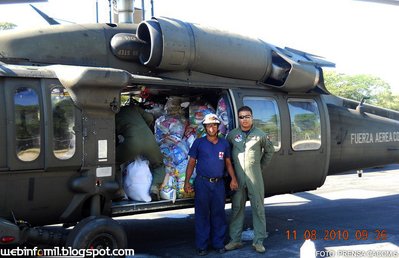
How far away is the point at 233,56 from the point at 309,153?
6.60ft

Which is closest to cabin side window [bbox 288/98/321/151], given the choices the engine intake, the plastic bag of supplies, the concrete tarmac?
the engine intake

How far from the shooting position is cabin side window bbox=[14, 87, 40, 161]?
5.07m

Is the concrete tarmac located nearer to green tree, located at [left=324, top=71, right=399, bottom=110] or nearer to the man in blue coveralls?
the man in blue coveralls

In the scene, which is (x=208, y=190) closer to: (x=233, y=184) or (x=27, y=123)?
(x=233, y=184)

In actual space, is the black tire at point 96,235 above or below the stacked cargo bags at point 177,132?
below

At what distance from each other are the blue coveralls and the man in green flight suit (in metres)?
0.20

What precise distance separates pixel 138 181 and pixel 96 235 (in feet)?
3.26

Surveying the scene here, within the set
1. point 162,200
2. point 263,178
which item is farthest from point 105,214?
point 263,178

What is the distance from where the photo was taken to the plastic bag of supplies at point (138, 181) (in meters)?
6.05

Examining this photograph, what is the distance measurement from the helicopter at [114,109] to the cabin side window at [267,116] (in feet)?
0.05

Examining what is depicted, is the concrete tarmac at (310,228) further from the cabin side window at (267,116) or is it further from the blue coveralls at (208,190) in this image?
the cabin side window at (267,116)

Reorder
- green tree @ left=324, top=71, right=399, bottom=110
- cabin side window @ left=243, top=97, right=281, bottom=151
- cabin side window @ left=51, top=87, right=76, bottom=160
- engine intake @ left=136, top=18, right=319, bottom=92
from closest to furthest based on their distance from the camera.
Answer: cabin side window @ left=51, top=87, right=76, bottom=160 < engine intake @ left=136, top=18, right=319, bottom=92 < cabin side window @ left=243, top=97, right=281, bottom=151 < green tree @ left=324, top=71, right=399, bottom=110

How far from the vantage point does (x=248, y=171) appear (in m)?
6.36

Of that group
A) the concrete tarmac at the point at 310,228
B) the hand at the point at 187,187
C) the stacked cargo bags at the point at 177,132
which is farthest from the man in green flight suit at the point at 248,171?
the hand at the point at 187,187
